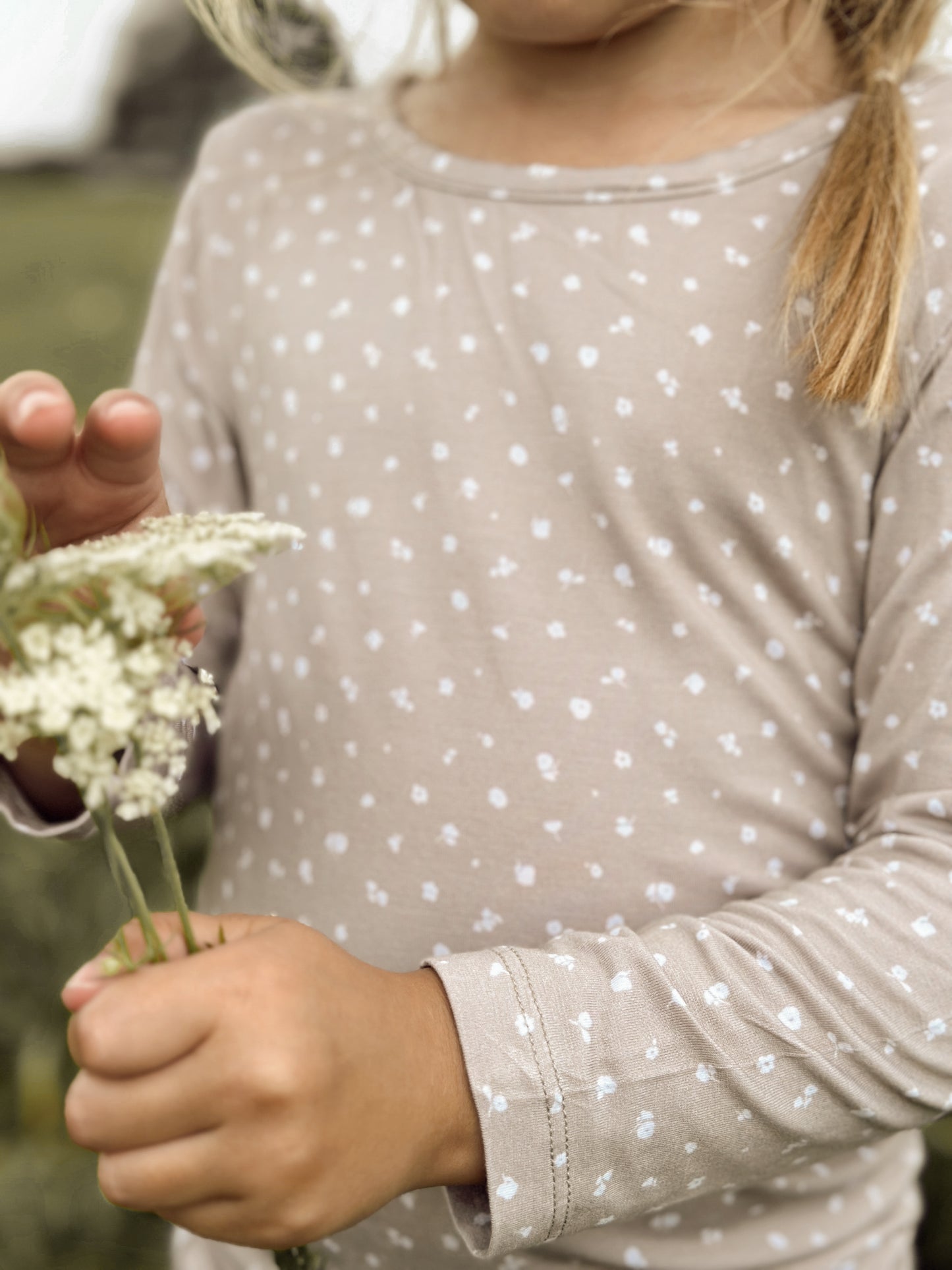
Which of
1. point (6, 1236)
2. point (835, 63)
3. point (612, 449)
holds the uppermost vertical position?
point (835, 63)

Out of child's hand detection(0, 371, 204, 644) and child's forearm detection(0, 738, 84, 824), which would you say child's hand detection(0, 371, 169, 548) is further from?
child's forearm detection(0, 738, 84, 824)

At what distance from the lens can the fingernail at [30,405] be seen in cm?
52

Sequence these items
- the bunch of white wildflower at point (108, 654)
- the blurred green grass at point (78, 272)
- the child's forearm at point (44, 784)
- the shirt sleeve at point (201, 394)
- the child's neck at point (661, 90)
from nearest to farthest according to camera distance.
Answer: the bunch of white wildflower at point (108, 654) → the child's forearm at point (44, 784) → the child's neck at point (661, 90) → the shirt sleeve at point (201, 394) → the blurred green grass at point (78, 272)

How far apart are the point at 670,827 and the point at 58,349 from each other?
248 centimetres

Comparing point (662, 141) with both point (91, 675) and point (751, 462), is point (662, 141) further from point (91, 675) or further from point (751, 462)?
point (91, 675)

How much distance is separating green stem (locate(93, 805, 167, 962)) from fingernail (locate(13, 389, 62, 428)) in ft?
0.60

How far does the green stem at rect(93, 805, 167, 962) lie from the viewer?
1.47 ft

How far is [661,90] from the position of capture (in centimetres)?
87

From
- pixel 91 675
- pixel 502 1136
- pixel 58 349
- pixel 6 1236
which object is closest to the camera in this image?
pixel 91 675

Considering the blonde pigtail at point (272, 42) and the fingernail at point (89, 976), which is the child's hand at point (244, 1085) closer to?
the fingernail at point (89, 976)

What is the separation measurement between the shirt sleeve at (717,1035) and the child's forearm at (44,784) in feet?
0.91

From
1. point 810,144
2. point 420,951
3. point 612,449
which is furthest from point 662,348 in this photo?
point 420,951

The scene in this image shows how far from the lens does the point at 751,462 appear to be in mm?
799

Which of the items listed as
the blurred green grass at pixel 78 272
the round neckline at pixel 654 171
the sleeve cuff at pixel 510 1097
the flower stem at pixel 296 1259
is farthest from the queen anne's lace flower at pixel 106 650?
the blurred green grass at pixel 78 272
